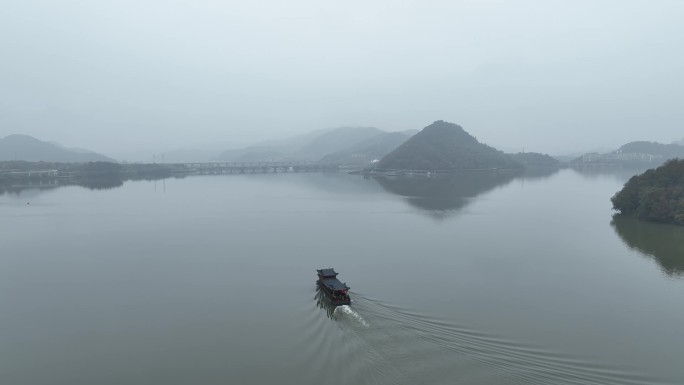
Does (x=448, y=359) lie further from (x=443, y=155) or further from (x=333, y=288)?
(x=443, y=155)

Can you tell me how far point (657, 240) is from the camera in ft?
31.3

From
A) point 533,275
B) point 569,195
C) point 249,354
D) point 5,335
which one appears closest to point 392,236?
point 533,275

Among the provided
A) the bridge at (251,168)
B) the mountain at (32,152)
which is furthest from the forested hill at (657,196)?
the mountain at (32,152)

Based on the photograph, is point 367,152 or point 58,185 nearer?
point 58,185

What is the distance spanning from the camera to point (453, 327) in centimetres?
477

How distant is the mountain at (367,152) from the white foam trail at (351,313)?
48.5m

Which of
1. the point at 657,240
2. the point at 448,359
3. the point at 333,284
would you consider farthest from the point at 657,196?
the point at 448,359

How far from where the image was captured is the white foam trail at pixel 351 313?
4870 millimetres

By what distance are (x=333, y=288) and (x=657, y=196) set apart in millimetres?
11180

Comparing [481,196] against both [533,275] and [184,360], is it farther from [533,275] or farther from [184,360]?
[184,360]

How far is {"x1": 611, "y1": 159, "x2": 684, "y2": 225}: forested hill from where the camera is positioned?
1115 centimetres

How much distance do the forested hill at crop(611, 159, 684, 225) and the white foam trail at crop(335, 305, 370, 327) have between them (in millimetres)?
10348

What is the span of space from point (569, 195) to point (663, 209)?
906 centimetres

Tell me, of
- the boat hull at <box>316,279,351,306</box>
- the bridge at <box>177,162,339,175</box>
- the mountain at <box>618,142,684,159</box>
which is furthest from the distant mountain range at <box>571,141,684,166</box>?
the boat hull at <box>316,279,351,306</box>
